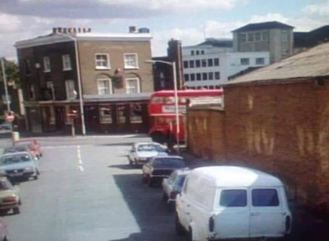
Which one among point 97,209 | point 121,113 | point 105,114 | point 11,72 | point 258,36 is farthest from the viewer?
point 11,72

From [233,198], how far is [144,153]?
62.9 ft

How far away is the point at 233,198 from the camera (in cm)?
1294

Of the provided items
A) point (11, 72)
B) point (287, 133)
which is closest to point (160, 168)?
point (287, 133)

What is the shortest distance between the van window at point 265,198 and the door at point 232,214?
0.24m

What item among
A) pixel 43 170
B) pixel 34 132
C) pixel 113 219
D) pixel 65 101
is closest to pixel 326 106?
pixel 113 219

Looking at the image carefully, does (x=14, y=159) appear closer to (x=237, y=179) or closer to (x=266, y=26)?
(x=237, y=179)

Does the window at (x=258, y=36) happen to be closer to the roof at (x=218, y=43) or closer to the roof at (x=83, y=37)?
the roof at (x=218, y=43)

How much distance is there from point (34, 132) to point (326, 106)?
56.7 metres

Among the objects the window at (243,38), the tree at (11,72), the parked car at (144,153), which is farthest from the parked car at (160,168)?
the window at (243,38)

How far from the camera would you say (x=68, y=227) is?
17.5 meters

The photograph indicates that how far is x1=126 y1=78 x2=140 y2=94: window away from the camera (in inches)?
2547

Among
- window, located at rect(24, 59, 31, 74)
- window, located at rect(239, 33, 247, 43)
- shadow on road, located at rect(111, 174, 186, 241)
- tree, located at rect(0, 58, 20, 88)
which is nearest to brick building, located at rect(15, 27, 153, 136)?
window, located at rect(24, 59, 31, 74)

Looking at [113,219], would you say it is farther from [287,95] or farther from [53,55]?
[53,55]

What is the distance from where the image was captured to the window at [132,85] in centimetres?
6469
